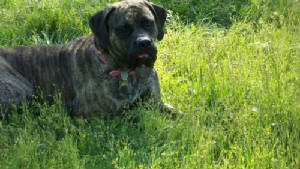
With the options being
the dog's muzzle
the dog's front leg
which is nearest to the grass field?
the dog's front leg

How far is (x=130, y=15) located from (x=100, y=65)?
1.96 ft

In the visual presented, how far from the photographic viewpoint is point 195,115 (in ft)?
14.0

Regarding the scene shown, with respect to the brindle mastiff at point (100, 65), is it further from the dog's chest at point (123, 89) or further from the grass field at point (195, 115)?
the grass field at point (195, 115)

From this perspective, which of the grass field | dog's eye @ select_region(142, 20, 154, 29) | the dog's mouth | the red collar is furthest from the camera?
the red collar

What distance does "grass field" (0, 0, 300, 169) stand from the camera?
374 centimetres

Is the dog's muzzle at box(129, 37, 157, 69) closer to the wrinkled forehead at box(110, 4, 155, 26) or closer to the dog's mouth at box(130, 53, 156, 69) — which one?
the dog's mouth at box(130, 53, 156, 69)

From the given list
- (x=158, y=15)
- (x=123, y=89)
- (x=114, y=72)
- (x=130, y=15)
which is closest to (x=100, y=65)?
(x=114, y=72)

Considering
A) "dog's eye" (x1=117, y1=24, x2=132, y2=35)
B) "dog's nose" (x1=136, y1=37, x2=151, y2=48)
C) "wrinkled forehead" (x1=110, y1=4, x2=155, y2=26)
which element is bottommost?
"dog's nose" (x1=136, y1=37, x2=151, y2=48)

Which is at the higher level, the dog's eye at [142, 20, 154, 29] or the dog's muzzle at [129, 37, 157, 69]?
the dog's eye at [142, 20, 154, 29]

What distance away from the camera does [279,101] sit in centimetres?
419

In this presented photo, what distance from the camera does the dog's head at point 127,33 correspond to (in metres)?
4.25

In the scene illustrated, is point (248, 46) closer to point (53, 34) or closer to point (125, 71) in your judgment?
point (125, 71)

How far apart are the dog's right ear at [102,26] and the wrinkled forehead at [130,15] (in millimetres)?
70

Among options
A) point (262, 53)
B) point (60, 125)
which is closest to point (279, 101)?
point (262, 53)
